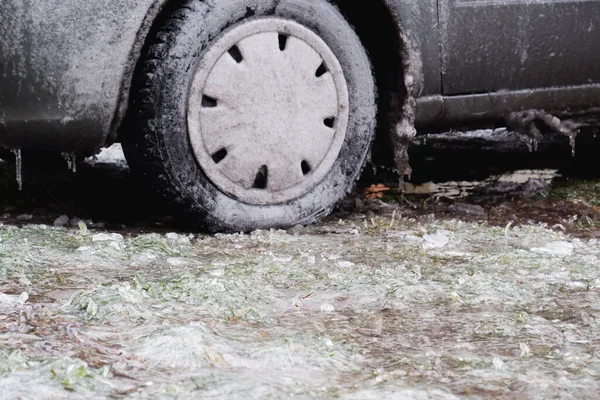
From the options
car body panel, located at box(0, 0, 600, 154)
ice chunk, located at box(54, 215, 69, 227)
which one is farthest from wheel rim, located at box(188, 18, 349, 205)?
ice chunk, located at box(54, 215, 69, 227)

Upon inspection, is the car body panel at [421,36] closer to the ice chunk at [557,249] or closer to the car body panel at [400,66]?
the car body panel at [400,66]

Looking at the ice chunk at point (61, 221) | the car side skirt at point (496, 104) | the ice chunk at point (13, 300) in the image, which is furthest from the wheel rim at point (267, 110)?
the ice chunk at point (13, 300)

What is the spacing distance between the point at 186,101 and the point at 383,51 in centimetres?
82

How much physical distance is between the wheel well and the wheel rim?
0.23 m

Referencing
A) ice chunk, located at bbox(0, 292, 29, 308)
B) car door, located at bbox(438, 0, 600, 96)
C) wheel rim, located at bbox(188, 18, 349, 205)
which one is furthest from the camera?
car door, located at bbox(438, 0, 600, 96)

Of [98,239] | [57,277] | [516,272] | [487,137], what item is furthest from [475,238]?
[487,137]

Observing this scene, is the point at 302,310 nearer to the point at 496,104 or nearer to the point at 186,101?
the point at 186,101

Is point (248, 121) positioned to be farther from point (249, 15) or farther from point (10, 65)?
point (10, 65)

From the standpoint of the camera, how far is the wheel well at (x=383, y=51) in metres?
3.06

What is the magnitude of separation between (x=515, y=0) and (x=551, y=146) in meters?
1.92

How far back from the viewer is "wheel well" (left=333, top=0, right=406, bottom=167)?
10.0ft

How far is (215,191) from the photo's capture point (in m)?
2.87

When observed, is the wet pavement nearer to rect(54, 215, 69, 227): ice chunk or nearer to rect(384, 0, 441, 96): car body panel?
rect(54, 215, 69, 227): ice chunk

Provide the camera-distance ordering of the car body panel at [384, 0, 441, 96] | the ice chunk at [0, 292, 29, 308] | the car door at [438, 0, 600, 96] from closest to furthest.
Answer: the ice chunk at [0, 292, 29, 308], the car body panel at [384, 0, 441, 96], the car door at [438, 0, 600, 96]
